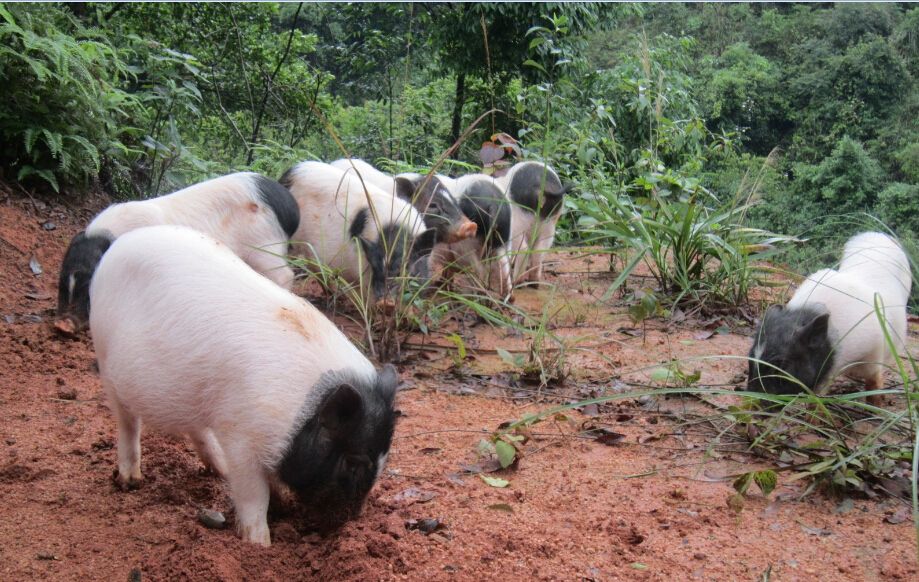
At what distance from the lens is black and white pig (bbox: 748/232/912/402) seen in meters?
4.14

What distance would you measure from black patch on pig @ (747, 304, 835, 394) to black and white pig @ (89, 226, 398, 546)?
7.48 feet

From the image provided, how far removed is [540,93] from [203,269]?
6913mm

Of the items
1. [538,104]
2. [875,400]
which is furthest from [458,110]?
[875,400]

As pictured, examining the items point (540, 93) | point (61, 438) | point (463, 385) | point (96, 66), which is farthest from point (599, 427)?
point (540, 93)

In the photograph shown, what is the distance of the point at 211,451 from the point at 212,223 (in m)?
2.37

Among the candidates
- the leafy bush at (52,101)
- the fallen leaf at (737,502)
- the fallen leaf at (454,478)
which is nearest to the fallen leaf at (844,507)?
the fallen leaf at (737,502)

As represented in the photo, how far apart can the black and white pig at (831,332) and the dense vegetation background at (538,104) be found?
1.68ft

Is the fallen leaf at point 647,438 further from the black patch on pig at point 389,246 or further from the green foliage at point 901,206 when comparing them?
the green foliage at point 901,206

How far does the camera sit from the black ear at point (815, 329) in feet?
13.6

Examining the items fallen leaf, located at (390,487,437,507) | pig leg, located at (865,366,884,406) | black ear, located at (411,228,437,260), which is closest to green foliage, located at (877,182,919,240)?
pig leg, located at (865,366,884,406)

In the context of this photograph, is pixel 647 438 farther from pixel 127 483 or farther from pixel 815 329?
pixel 127 483

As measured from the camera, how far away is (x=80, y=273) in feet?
15.6

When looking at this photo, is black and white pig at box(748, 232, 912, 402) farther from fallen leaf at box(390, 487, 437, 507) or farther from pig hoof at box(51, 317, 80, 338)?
pig hoof at box(51, 317, 80, 338)

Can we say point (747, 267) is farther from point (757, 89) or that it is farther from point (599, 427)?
point (757, 89)
